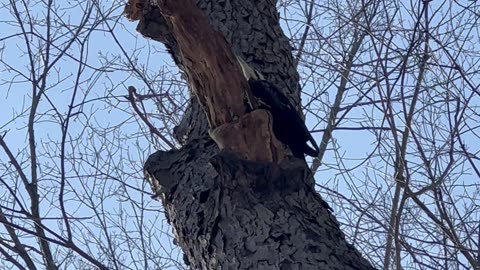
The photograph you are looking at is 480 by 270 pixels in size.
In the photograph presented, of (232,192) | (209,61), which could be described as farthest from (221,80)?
(232,192)

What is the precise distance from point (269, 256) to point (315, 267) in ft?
0.31

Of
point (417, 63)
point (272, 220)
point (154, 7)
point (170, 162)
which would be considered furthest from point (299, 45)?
point (272, 220)

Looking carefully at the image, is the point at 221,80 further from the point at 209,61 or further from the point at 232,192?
the point at 232,192

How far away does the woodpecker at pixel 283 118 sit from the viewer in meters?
1.91

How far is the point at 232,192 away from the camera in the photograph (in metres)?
1.71

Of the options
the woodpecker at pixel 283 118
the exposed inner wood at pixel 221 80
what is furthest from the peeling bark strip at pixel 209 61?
the woodpecker at pixel 283 118

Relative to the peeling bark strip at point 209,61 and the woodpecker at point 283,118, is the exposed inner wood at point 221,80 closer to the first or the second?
the peeling bark strip at point 209,61

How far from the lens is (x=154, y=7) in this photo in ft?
7.10

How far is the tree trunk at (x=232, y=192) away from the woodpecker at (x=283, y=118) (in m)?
0.12

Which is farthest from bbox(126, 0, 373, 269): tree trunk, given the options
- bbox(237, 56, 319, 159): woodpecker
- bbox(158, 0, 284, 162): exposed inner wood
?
bbox(237, 56, 319, 159): woodpecker

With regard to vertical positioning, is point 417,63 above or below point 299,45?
below

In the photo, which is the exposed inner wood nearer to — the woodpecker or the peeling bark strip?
the peeling bark strip

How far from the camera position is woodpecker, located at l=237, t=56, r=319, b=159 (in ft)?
6.26

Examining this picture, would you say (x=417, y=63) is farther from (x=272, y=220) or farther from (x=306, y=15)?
(x=272, y=220)
